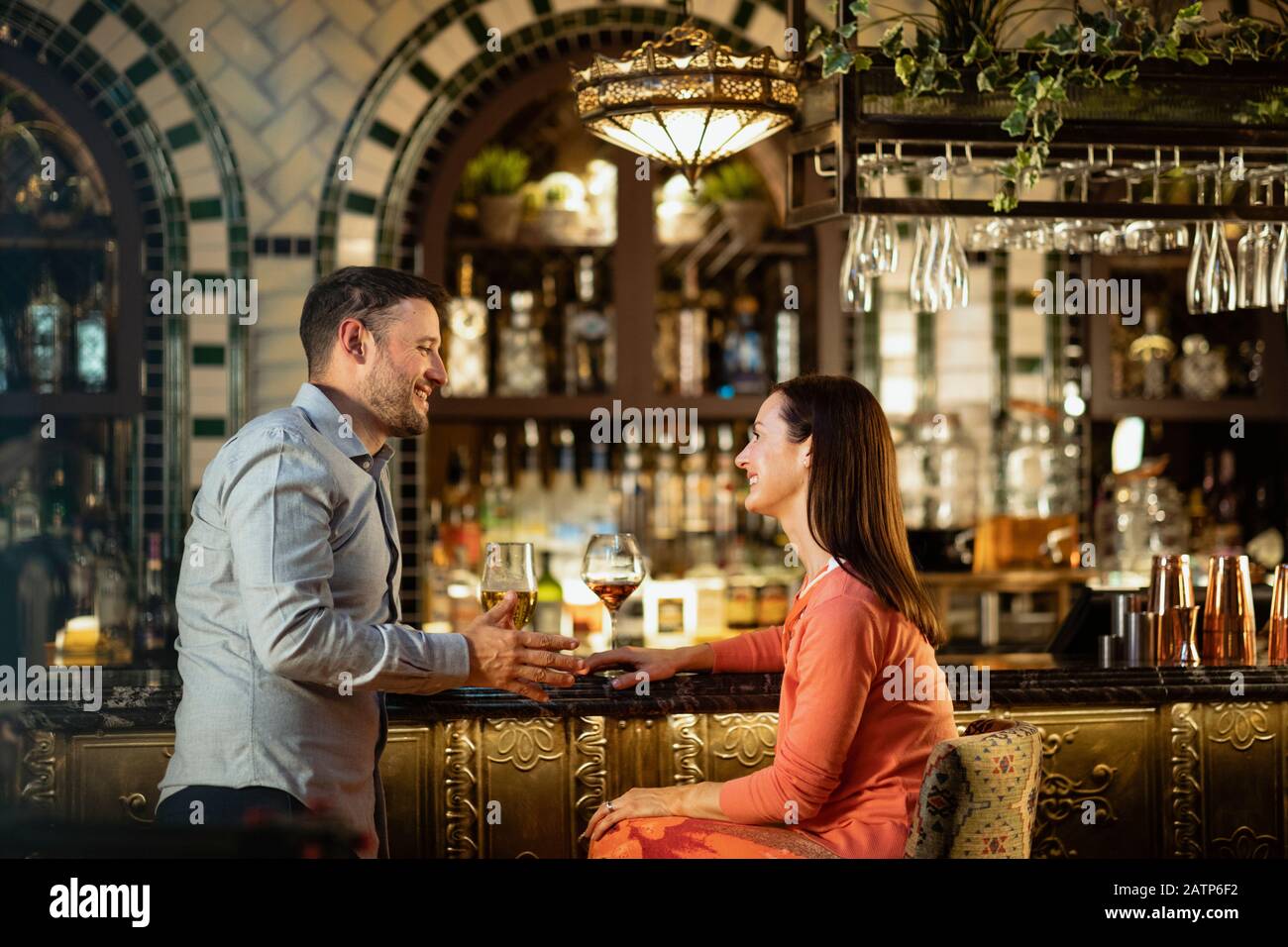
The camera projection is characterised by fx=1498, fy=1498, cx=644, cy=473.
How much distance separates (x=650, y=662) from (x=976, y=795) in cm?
85

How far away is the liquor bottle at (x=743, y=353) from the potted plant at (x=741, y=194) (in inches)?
9.3

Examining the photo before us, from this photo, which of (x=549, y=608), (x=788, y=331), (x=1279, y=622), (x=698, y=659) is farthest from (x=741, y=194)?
(x=698, y=659)

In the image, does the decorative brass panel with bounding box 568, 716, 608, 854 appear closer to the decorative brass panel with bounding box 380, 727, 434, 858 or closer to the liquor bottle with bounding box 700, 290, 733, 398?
the decorative brass panel with bounding box 380, 727, 434, 858

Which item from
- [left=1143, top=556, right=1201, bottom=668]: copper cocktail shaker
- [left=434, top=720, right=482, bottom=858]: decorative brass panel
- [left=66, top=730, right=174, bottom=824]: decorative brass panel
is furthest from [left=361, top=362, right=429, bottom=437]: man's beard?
[left=1143, top=556, right=1201, bottom=668]: copper cocktail shaker

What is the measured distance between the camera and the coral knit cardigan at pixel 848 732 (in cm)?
206

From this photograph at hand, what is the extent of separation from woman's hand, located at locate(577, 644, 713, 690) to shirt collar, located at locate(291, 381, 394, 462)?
23.8 inches

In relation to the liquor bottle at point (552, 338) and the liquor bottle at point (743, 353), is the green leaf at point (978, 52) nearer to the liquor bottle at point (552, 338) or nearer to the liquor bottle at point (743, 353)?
the liquor bottle at point (743, 353)

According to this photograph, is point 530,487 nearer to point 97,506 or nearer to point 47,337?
point 97,506

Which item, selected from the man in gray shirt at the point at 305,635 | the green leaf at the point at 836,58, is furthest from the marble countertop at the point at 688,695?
the green leaf at the point at 836,58

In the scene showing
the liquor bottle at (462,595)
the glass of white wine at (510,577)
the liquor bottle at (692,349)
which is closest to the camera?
the glass of white wine at (510,577)

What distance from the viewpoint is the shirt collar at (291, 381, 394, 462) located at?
2.25 metres

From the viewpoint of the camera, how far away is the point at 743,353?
5203 millimetres

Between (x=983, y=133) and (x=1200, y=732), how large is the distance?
1.22 metres
